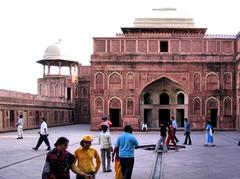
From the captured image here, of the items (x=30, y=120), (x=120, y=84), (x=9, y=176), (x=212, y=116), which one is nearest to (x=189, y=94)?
(x=212, y=116)

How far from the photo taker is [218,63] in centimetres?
3139

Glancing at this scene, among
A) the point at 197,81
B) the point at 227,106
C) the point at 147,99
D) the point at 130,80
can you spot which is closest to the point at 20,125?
the point at 130,80

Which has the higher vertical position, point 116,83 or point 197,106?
point 116,83

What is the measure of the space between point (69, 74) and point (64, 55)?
259cm

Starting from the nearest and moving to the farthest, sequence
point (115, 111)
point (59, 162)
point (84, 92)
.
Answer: point (59, 162) < point (115, 111) < point (84, 92)

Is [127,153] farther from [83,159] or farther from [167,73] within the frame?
[167,73]

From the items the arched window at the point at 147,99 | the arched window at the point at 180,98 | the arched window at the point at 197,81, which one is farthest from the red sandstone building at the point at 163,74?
the arched window at the point at 147,99

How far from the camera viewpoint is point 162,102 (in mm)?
33812

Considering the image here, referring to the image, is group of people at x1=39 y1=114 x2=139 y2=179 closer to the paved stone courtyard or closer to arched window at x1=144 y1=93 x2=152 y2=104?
the paved stone courtyard

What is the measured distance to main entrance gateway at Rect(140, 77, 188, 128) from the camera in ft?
108

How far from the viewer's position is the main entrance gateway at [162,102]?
1297 inches

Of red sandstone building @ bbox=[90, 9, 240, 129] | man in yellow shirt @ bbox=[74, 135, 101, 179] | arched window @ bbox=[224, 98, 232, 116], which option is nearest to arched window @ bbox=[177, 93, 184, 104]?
red sandstone building @ bbox=[90, 9, 240, 129]

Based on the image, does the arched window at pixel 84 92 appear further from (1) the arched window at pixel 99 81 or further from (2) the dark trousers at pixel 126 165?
(2) the dark trousers at pixel 126 165

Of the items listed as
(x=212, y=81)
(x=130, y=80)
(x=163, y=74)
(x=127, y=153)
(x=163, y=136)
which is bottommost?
(x=163, y=136)
